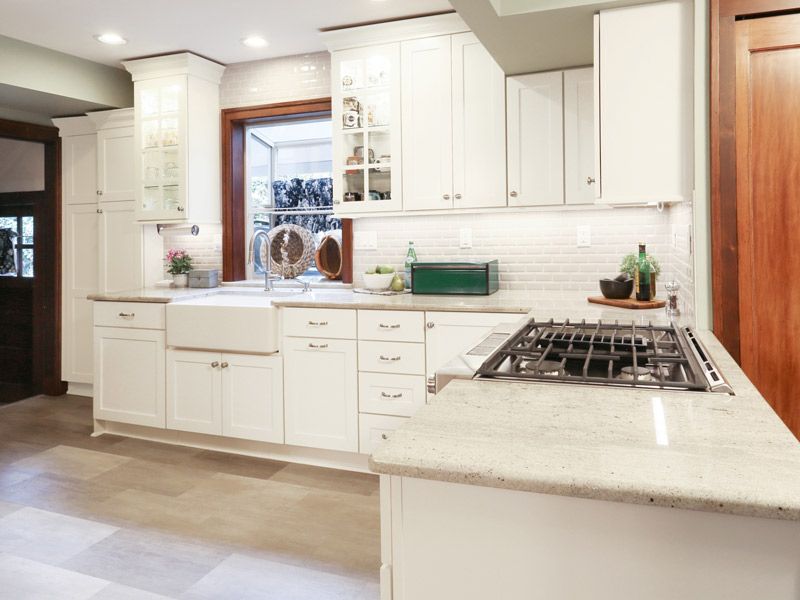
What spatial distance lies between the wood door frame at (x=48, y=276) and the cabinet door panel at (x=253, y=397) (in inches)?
95.9

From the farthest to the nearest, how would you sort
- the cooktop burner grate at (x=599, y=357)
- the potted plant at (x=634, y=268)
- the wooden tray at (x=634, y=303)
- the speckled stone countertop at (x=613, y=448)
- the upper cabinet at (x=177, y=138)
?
the upper cabinet at (x=177, y=138) → the potted plant at (x=634, y=268) → the wooden tray at (x=634, y=303) → the cooktop burner grate at (x=599, y=357) → the speckled stone countertop at (x=613, y=448)

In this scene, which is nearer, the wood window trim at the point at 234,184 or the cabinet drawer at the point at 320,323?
the cabinet drawer at the point at 320,323

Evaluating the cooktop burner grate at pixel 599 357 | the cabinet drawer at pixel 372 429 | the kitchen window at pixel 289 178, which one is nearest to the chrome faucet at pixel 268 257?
the kitchen window at pixel 289 178

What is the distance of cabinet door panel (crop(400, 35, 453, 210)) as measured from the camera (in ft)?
11.9

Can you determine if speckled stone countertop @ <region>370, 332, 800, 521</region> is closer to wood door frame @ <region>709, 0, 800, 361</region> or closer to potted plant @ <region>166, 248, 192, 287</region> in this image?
wood door frame @ <region>709, 0, 800, 361</region>

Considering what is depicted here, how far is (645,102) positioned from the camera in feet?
7.97

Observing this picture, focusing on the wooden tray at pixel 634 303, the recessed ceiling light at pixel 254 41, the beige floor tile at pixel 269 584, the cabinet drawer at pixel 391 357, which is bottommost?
the beige floor tile at pixel 269 584

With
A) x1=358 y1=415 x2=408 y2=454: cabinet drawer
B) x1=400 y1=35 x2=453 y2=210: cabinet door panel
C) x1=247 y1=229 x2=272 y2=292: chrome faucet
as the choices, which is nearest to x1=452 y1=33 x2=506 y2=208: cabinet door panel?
x1=400 y1=35 x2=453 y2=210: cabinet door panel

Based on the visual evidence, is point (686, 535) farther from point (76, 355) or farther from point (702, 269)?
point (76, 355)

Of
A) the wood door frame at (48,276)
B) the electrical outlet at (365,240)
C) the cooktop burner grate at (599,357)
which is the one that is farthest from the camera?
the wood door frame at (48,276)

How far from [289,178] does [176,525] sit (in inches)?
102

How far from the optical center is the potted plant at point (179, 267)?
4660 mm

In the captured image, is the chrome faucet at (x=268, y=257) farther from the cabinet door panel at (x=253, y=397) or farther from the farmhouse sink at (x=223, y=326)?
the cabinet door panel at (x=253, y=397)

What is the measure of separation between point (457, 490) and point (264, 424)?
2.88 metres
